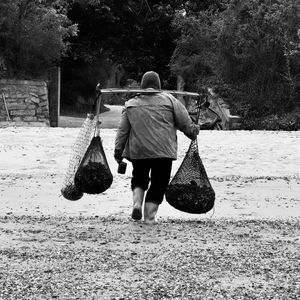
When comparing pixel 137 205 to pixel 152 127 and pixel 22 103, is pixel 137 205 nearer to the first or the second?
pixel 152 127

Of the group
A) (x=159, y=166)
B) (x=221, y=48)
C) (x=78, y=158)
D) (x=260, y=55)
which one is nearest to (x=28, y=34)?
(x=221, y=48)

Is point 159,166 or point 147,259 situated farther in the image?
point 159,166

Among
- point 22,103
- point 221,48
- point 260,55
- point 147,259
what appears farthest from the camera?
point 221,48

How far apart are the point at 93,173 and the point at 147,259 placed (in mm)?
2035

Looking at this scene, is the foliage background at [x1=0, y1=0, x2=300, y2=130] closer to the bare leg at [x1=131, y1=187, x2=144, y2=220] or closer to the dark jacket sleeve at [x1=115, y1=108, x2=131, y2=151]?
the dark jacket sleeve at [x1=115, y1=108, x2=131, y2=151]

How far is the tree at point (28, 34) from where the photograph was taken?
2242 centimetres

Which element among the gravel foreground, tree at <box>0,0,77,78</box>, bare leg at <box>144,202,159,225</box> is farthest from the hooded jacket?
tree at <box>0,0,77,78</box>

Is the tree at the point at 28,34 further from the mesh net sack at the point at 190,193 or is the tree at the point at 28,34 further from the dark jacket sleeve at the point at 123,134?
the mesh net sack at the point at 190,193

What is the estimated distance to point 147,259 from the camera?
621cm

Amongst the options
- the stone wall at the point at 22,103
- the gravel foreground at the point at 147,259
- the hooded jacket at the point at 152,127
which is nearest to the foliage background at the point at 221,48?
the stone wall at the point at 22,103

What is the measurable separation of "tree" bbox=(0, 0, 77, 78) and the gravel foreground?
14.8 metres

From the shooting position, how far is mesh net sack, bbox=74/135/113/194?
8.03 metres

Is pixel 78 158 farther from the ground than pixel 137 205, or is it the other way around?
pixel 78 158

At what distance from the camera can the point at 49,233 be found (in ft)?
24.4
